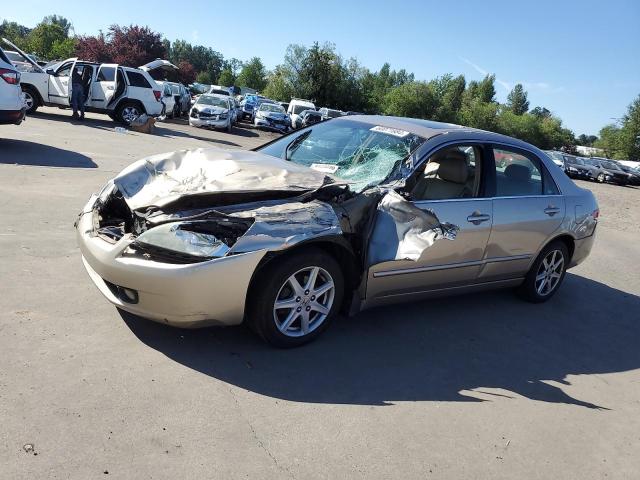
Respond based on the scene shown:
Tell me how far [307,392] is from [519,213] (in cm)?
284

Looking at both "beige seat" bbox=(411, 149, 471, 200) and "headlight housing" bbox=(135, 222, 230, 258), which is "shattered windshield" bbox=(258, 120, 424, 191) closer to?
"beige seat" bbox=(411, 149, 471, 200)

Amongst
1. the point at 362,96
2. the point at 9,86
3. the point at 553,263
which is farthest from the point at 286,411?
the point at 362,96

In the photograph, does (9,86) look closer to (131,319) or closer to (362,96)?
(131,319)

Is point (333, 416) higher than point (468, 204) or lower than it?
lower

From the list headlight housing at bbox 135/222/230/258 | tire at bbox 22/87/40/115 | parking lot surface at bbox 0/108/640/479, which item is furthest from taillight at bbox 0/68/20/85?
tire at bbox 22/87/40/115

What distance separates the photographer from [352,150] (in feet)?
15.5

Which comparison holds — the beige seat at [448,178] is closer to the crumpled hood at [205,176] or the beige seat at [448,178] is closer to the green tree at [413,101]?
the crumpled hood at [205,176]

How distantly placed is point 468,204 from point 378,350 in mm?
1508

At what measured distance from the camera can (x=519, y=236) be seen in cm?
509

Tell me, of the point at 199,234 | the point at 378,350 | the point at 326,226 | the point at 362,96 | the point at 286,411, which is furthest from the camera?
the point at 362,96

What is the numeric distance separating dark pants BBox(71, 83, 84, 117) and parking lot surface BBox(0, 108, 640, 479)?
13.4m

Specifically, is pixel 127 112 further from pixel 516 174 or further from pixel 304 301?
pixel 304 301

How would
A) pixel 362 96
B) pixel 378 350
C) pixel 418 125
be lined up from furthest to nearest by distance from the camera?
1. pixel 362 96
2. pixel 418 125
3. pixel 378 350

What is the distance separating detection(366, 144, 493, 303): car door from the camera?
13.8ft
